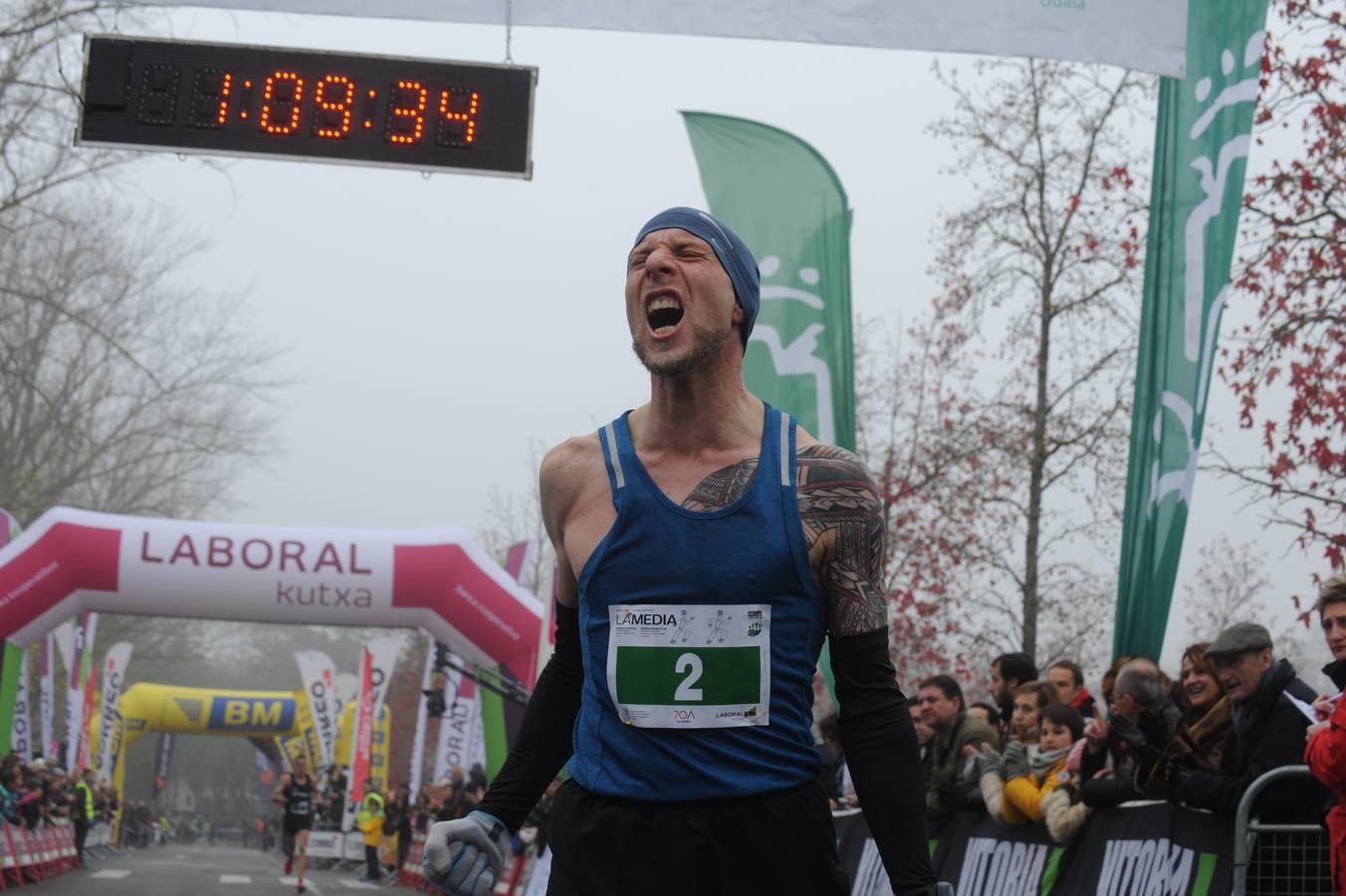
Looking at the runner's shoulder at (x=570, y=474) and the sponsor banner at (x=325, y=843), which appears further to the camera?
the sponsor banner at (x=325, y=843)

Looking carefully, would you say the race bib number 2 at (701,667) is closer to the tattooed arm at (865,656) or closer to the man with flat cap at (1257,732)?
the tattooed arm at (865,656)

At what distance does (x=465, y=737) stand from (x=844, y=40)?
1800cm

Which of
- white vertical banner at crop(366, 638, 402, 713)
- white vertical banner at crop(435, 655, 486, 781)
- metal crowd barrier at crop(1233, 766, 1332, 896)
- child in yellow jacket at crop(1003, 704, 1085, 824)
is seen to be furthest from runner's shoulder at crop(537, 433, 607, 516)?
white vertical banner at crop(366, 638, 402, 713)

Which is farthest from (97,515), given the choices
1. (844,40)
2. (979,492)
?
(844,40)

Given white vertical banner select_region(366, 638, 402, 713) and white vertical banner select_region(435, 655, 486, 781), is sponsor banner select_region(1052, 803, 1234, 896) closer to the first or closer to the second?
white vertical banner select_region(435, 655, 486, 781)

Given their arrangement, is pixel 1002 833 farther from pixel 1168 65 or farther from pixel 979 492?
pixel 979 492

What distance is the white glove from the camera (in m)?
2.78

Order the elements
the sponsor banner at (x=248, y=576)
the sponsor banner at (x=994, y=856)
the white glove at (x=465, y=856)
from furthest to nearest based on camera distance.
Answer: the sponsor banner at (x=248, y=576) → the sponsor banner at (x=994, y=856) → the white glove at (x=465, y=856)

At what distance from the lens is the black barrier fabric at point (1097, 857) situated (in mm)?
6301

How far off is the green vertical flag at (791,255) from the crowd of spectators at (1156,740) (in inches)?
68.1

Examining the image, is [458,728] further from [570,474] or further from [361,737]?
[570,474]

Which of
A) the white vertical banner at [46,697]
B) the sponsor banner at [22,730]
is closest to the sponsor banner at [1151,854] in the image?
the sponsor banner at [22,730]

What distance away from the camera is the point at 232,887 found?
20797mm

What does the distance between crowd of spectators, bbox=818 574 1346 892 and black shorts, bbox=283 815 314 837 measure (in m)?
16.2
